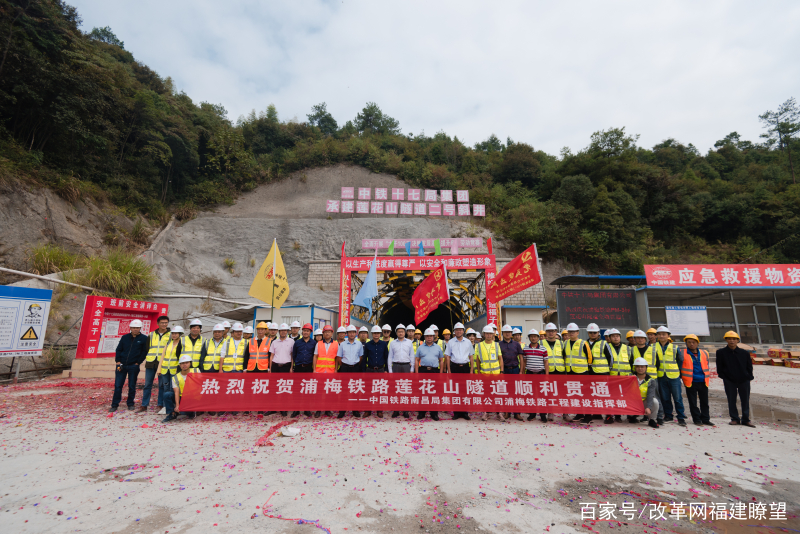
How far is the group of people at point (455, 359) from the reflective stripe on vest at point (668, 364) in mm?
14

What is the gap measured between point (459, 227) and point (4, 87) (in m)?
27.7

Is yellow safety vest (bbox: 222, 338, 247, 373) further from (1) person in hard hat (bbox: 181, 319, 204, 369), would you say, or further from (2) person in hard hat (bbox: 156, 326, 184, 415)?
(2) person in hard hat (bbox: 156, 326, 184, 415)

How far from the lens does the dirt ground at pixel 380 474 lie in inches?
112

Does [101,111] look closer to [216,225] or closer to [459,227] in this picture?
[216,225]

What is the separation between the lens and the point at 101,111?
20375mm

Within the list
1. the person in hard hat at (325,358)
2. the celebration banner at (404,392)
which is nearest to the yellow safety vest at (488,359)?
the celebration banner at (404,392)

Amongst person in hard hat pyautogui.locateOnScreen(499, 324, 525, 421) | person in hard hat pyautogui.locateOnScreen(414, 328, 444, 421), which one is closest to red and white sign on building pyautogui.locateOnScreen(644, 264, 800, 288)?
person in hard hat pyautogui.locateOnScreen(499, 324, 525, 421)

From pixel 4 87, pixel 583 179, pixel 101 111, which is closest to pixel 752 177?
pixel 583 179

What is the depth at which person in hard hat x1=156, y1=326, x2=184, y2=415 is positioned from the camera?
6.02 metres

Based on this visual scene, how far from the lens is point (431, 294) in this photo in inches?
372

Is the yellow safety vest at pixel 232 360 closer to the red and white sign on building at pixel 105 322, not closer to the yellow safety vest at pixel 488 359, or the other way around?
the yellow safety vest at pixel 488 359

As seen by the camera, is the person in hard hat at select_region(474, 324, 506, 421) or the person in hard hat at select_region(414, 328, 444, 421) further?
the person in hard hat at select_region(414, 328, 444, 421)

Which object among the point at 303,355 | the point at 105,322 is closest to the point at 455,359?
the point at 303,355

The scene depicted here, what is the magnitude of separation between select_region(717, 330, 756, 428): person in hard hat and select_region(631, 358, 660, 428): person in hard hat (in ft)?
3.05
